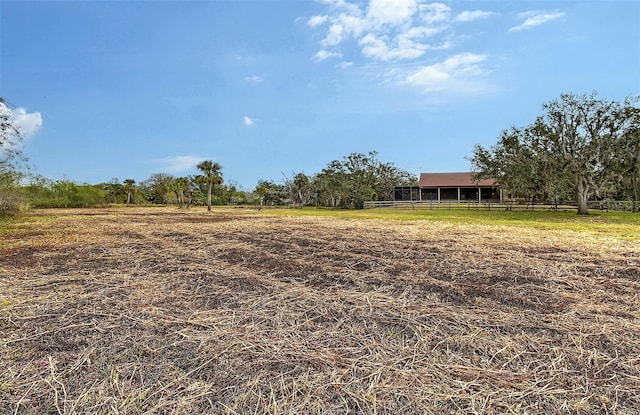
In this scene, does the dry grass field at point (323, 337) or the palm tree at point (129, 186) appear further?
the palm tree at point (129, 186)

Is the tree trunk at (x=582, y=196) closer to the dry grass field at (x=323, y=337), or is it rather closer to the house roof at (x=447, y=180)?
the dry grass field at (x=323, y=337)

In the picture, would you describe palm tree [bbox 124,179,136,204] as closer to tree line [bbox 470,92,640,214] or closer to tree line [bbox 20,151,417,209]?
tree line [bbox 20,151,417,209]

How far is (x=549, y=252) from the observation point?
674cm

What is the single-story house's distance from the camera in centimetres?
4244

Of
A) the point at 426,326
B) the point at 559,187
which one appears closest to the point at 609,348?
the point at 426,326

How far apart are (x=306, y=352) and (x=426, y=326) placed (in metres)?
1.12

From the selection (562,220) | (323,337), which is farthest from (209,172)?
(323,337)

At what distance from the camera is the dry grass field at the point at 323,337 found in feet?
6.86

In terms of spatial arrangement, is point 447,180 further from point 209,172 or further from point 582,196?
point 209,172

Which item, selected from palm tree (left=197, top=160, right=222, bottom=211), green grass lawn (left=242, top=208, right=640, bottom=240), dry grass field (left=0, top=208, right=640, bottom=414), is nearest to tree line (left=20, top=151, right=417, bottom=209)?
palm tree (left=197, top=160, right=222, bottom=211)

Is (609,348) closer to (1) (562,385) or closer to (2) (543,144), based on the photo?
(1) (562,385)

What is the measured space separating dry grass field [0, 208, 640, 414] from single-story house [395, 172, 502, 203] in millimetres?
38605

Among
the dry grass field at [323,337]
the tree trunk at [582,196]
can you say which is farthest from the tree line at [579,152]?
the dry grass field at [323,337]

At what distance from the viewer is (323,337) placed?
292 centimetres
